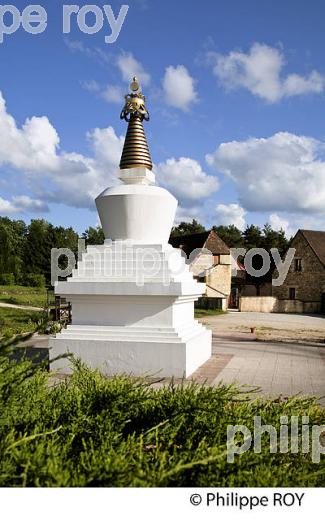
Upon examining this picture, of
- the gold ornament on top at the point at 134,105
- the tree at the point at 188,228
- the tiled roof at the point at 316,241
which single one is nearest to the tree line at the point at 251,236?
the tree at the point at 188,228

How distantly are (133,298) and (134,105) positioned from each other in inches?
153

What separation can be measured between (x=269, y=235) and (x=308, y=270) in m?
20.0

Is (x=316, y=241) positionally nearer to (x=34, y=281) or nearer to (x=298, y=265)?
(x=298, y=265)

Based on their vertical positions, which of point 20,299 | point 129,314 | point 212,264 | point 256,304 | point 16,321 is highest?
point 212,264

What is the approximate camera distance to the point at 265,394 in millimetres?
6039

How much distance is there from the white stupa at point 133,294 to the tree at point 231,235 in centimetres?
4320

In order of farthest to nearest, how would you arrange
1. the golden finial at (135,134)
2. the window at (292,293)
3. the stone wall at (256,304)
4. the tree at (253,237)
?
the tree at (253,237) < the window at (292,293) < the stone wall at (256,304) < the golden finial at (135,134)

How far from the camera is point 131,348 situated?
23.4 feet

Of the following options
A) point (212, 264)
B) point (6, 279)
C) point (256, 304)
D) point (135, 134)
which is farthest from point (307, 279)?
point (6, 279)

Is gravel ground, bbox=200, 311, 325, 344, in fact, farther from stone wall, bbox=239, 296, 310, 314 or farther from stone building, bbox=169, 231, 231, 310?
stone building, bbox=169, 231, 231, 310

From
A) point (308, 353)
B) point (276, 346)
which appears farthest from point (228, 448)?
point (276, 346)

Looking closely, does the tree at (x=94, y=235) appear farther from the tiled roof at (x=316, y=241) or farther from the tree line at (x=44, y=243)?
the tiled roof at (x=316, y=241)

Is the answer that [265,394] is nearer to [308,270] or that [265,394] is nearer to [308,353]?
[308,353]

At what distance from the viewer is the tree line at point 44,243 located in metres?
42.3
